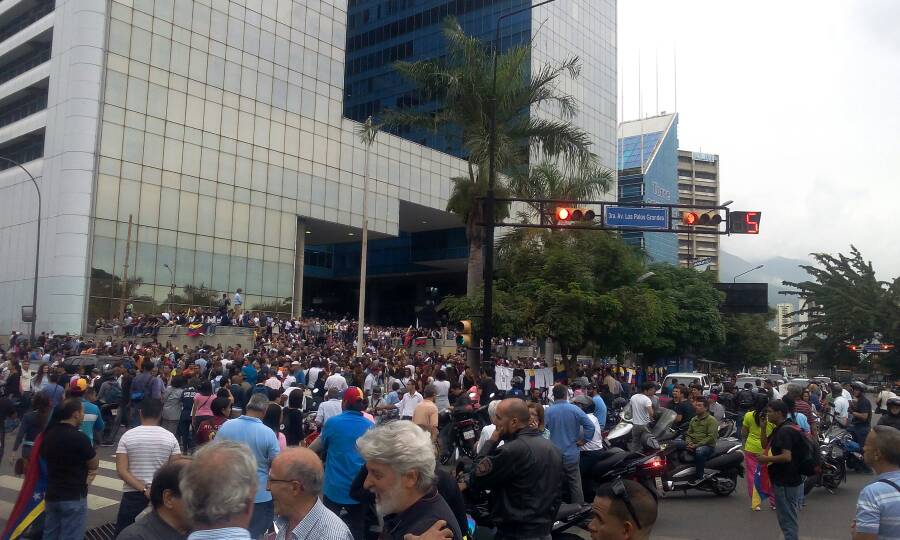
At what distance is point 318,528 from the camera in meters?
3.45

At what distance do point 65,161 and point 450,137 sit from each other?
24.9m

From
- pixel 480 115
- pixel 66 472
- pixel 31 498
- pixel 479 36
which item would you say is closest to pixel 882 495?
pixel 66 472

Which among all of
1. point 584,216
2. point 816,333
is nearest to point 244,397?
point 584,216

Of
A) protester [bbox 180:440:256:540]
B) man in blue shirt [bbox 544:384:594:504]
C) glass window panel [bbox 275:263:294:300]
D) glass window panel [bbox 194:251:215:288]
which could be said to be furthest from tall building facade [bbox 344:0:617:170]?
protester [bbox 180:440:256:540]

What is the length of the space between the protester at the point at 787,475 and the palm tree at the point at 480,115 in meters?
17.1

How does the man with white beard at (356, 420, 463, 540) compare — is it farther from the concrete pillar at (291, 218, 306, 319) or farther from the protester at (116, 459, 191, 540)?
the concrete pillar at (291, 218, 306, 319)

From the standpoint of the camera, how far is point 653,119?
12538 cm

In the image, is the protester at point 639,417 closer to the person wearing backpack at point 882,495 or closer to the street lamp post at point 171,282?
the person wearing backpack at point 882,495

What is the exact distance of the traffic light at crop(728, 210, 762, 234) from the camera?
56.6ft

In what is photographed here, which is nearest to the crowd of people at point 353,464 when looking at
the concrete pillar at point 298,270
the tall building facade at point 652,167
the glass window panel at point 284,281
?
the glass window panel at point 284,281

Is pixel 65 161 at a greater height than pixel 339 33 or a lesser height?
lesser

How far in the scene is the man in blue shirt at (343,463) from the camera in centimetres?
636

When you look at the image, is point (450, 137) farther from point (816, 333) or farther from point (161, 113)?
point (816, 333)

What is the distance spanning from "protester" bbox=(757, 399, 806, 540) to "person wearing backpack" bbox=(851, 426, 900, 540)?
3.37 metres
